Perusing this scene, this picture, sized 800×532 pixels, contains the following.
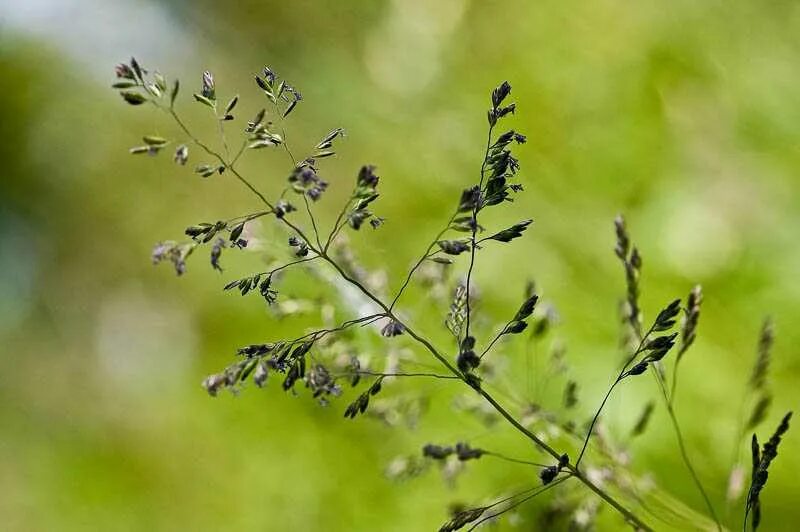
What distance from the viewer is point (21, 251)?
4.96 ft

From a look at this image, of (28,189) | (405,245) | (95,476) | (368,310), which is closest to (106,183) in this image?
(28,189)

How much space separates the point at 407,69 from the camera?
137 cm

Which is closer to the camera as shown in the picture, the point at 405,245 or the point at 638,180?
the point at 638,180

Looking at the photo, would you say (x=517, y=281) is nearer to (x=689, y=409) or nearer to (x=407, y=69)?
(x=689, y=409)

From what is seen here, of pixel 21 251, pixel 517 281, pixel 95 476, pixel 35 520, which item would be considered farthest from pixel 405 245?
pixel 21 251

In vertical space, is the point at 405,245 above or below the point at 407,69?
below

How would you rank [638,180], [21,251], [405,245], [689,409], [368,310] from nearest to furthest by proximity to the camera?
[368,310] → [689,409] → [638,180] → [405,245] → [21,251]

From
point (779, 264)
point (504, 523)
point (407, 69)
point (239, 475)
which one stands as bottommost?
point (504, 523)

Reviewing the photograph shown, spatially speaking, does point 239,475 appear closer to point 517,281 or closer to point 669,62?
point 517,281

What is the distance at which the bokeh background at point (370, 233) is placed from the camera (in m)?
0.94

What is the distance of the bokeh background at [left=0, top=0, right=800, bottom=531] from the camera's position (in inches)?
36.9

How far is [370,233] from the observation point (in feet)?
4.02

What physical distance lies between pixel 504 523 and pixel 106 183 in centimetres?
104

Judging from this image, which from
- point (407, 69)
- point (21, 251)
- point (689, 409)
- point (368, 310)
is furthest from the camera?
point (21, 251)
